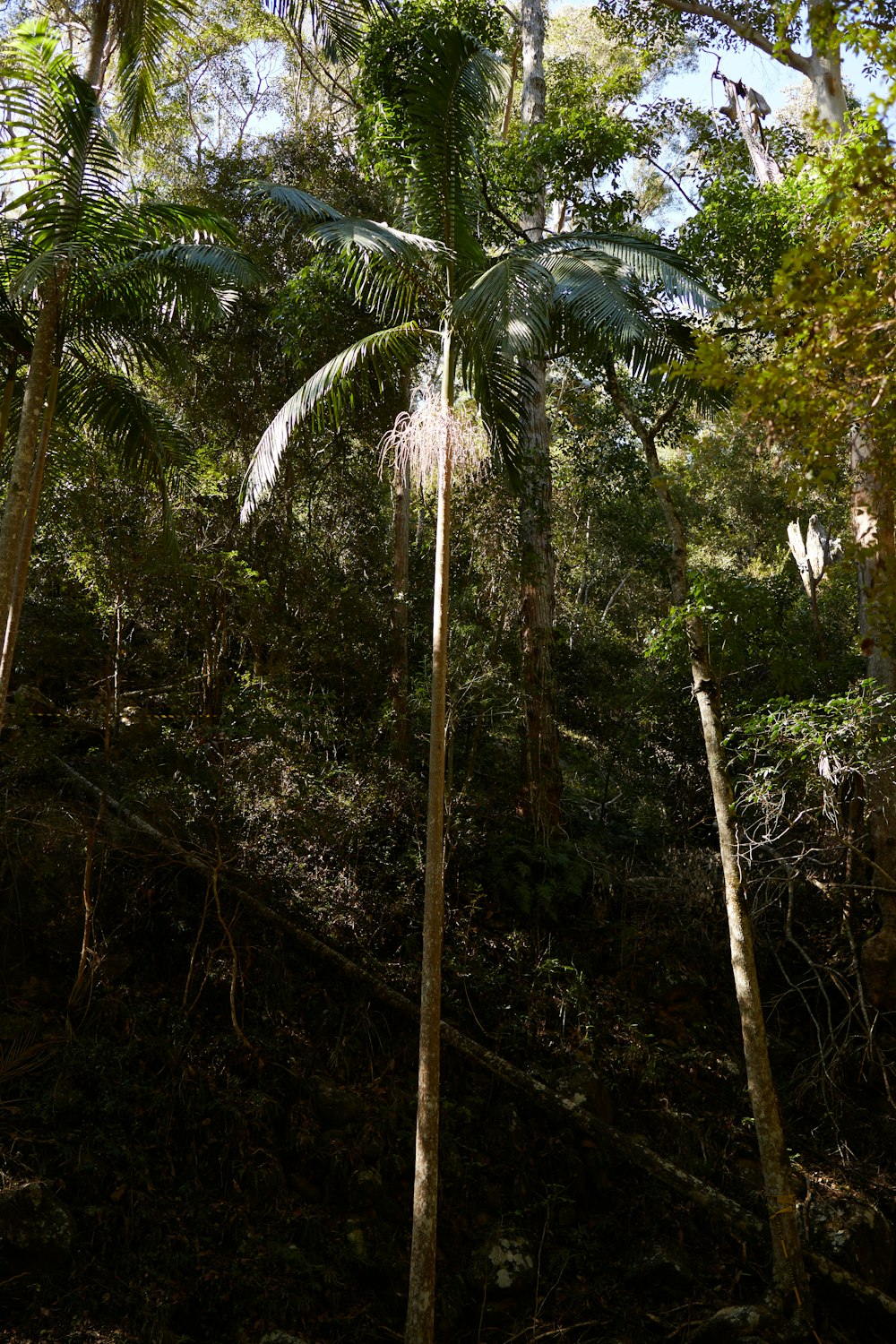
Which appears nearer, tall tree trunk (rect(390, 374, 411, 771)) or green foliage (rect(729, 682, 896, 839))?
green foliage (rect(729, 682, 896, 839))

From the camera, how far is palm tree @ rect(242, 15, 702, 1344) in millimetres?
6562

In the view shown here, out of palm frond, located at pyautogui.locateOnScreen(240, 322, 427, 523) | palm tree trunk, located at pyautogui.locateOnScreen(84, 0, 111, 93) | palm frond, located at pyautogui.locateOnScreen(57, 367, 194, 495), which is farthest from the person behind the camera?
palm frond, located at pyautogui.locateOnScreen(57, 367, 194, 495)

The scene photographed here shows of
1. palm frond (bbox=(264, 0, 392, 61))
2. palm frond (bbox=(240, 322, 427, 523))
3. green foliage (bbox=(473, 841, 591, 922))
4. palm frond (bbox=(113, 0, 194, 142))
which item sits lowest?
green foliage (bbox=(473, 841, 591, 922))

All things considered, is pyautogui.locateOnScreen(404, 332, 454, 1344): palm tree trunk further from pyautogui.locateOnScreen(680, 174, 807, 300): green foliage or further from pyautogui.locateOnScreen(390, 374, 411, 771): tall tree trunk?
pyautogui.locateOnScreen(680, 174, 807, 300): green foliage

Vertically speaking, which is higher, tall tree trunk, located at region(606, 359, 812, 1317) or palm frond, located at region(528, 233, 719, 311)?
palm frond, located at region(528, 233, 719, 311)

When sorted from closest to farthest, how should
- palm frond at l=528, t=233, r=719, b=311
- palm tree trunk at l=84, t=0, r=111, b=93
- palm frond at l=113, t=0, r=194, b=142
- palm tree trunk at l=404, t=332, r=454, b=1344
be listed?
palm tree trunk at l=404, t=332, r=454, b=1344 → palm frond at l=528, t=233, r=719, b=311 → palm tree trunk at l=84, t=0, r=111, b=93 → palm frond at l=113, t=0, r=194, b=142

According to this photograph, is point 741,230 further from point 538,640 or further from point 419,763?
point 419,763

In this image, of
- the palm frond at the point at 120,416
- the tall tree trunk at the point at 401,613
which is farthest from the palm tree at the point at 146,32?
the tall tree trunk at the point at 401,613

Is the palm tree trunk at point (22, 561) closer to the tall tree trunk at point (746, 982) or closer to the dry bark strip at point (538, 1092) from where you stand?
the dry bark strip at point (538, 1092)

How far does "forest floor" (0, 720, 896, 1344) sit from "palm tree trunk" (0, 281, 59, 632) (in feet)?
5.18

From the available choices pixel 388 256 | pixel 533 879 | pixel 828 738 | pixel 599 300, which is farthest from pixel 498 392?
pixel 533 879

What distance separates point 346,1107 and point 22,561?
4.57m

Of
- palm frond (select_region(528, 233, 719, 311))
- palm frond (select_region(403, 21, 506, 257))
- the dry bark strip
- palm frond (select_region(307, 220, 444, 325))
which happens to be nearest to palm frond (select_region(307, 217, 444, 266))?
palm frond (select_region(307, 220, 444, 325))

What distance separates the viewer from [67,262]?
6430mm
